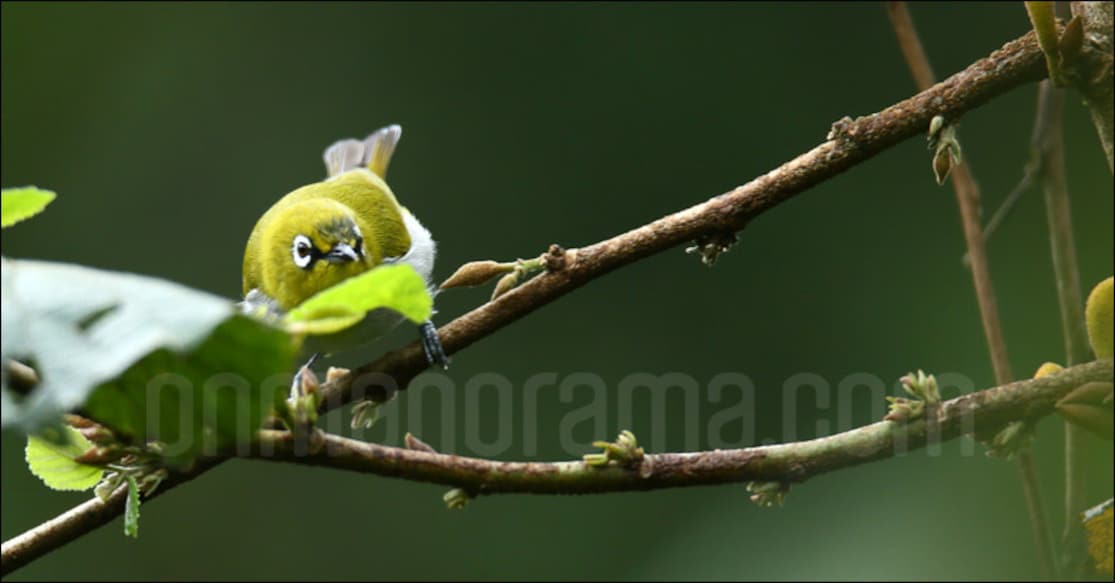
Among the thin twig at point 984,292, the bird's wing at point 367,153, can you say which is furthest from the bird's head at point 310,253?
the thin twig at point 984,292

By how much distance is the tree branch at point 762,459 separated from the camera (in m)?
0.94

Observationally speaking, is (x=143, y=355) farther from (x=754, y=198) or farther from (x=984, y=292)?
(x=984, y=292)

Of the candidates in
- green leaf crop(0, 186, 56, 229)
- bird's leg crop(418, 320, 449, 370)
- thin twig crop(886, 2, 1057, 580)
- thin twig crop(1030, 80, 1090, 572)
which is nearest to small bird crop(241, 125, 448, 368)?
bird's leg crop(418, 320, 449, 370)

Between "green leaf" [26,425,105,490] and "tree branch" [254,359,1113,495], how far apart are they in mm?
245

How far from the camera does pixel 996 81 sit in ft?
3.59

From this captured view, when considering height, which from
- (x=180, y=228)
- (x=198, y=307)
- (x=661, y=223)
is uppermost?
(x=180, y=228)

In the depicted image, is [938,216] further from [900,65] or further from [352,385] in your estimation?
[352,385]

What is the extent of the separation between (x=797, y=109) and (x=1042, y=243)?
90 cm

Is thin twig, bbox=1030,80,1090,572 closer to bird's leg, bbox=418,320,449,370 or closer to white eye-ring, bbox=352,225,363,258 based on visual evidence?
bird's leg, bbox=418,320,449,370

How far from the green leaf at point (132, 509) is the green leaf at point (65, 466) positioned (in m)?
0.06

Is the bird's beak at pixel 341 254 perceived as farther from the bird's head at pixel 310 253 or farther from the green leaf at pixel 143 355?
the green leaf at pixel 143 355

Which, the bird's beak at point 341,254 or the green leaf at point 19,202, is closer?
the green leaf at point 19,202

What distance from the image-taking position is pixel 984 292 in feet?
4.88

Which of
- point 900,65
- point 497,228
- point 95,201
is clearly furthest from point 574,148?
point 95,201
